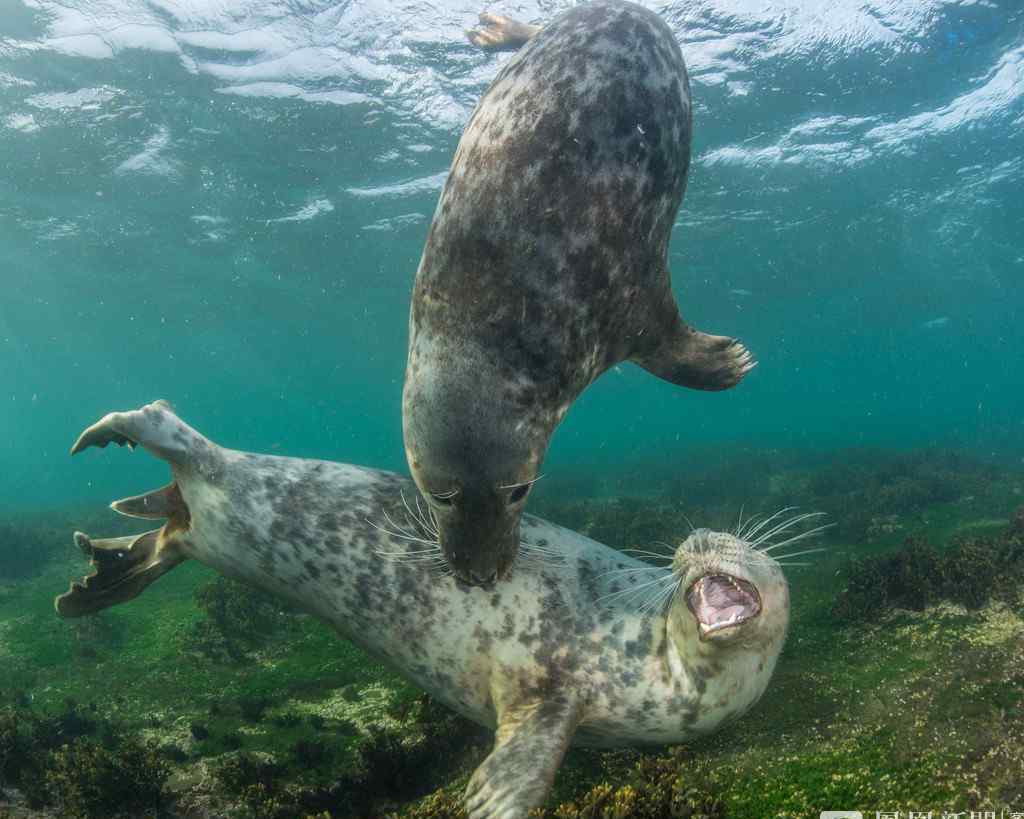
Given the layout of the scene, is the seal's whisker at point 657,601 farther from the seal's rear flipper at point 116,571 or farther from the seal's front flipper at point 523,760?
the seal's rear flipper at point 116,571

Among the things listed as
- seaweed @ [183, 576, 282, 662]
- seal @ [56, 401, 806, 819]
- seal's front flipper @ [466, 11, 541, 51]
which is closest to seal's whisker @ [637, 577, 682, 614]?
seal @ [56, 401, 806, 819]

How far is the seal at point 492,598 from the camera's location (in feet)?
10.5

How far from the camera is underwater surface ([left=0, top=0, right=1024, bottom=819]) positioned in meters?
3.66

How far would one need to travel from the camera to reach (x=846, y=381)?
315 ft

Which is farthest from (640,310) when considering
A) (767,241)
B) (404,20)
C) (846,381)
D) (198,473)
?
(846,381)

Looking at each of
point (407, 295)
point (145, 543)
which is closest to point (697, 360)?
point (145, 543)

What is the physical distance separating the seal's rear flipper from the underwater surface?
34.2 inches

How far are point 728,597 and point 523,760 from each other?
125 centimetres

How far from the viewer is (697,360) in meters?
4.13

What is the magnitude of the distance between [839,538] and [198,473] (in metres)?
8.93

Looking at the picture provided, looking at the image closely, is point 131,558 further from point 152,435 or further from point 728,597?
point 728,597

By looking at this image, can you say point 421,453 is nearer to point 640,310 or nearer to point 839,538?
point 640,310

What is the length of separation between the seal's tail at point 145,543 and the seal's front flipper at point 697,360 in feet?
9.28

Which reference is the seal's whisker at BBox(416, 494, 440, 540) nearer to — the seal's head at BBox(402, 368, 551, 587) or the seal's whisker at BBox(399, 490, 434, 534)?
the seal's whisker at BBox(399, 490, 434, 534)
